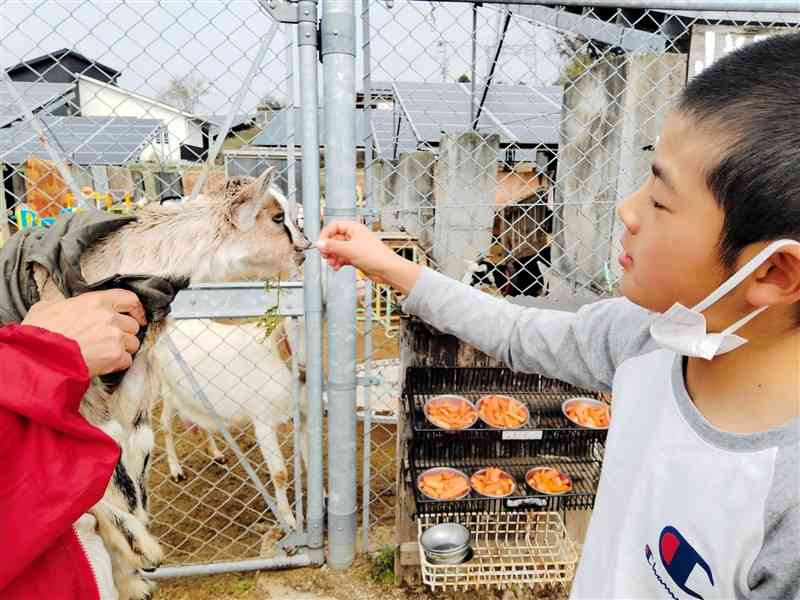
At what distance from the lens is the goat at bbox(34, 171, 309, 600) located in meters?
1.44

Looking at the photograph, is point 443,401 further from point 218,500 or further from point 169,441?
point 169,441

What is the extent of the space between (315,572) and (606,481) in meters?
2.09

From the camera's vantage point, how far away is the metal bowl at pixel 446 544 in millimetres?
2422

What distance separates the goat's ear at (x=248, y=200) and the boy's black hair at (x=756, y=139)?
1239mm

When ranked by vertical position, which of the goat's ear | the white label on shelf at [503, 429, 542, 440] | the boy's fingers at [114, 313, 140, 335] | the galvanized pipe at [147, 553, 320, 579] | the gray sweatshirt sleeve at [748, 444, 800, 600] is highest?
the goat's ear

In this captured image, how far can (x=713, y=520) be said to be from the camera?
85 centimetres

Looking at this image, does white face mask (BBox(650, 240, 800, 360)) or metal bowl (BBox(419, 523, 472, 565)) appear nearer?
white face mask (BBox(650, 240, 800, 360))

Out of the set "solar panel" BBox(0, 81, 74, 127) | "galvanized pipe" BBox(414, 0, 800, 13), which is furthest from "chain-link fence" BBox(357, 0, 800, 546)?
"solar panel" BBox(0, 81, 74, 127)

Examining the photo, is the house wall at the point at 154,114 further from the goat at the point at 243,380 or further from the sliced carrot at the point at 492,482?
the sliced carrot at the point at 492,482

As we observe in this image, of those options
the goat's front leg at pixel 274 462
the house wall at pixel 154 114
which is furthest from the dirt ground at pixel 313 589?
the house wall at pixel 154 114

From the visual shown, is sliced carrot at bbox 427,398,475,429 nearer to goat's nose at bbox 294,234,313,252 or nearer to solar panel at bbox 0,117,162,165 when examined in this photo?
goat's nose at bbox 294,234,313,252

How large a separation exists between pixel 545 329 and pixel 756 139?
75 centimetres

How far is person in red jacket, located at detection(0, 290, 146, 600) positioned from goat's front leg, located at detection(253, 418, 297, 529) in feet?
7.57

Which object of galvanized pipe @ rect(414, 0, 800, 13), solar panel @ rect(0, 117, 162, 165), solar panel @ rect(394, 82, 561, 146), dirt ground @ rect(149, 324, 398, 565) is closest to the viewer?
galvanized pipe @ rect(414, 0, 800, 13)
